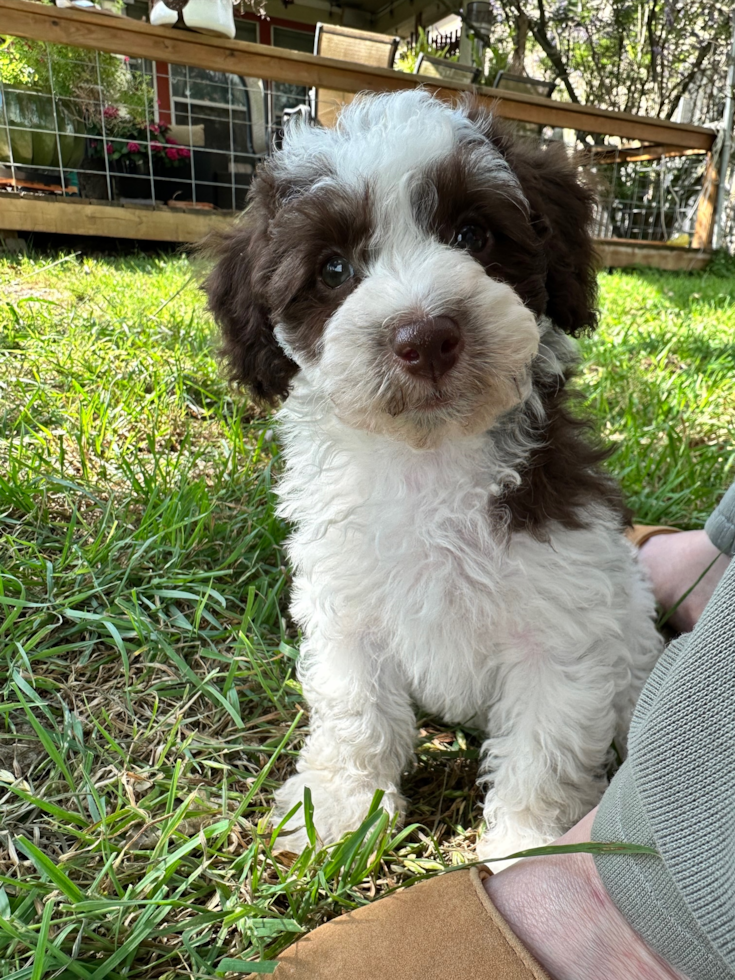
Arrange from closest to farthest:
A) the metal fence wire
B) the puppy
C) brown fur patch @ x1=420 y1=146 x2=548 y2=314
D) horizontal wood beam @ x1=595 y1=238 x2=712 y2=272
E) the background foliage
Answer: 1. the puppy
2. brown fur patch @ x1=420 y1=146 x2=548 y2=314
3. the metal fence wire
4. horizontal wood beam @ x1=595 y1=238 x2=712 y2=272
5. the background foliage

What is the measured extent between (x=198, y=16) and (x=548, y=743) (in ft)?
27.9

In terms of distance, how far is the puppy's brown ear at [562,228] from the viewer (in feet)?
6.43

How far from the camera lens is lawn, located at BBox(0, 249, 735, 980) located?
5.07ft

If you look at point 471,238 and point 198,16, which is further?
point 198,16

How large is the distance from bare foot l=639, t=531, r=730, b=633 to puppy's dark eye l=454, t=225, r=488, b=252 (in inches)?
53.4

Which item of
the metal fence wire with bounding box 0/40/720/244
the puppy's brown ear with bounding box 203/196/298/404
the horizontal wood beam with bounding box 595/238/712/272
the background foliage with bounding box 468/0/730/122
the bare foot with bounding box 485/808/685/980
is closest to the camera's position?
the bare foot with bounding box 485/808/685/980

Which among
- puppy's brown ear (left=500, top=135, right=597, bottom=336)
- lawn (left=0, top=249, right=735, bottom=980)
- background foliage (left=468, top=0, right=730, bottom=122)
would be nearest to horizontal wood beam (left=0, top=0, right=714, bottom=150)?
lawn (left=0, top=249, right=735, bottom=980)

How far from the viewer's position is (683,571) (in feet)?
8.72

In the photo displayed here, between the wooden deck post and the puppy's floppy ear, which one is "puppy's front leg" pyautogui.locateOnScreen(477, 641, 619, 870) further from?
the wooden deck post

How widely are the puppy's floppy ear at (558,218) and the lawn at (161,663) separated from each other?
133 centimetres

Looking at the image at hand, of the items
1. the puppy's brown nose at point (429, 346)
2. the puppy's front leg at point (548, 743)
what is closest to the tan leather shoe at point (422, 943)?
the puppy's front leg at point (548, 743)

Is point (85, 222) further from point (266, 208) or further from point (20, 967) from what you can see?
point (20, 967)

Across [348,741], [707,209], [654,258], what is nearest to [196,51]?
[654,258]

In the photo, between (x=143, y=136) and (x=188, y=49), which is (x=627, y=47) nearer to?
(x=143, y=136)
